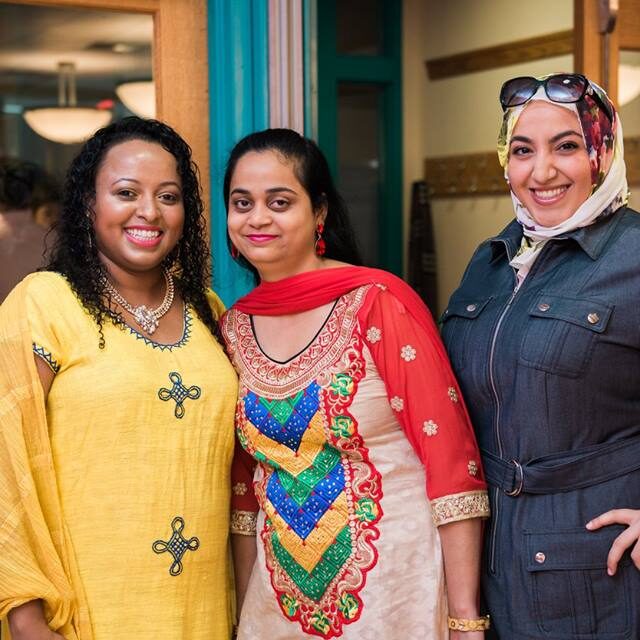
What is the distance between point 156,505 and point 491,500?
0.67 meters

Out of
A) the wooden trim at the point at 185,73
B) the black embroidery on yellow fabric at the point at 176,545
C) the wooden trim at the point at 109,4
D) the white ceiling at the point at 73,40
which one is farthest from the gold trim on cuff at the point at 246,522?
the wooden trim at the point at 109,4

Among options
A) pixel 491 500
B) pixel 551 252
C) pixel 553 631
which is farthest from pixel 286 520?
pixel 551 252

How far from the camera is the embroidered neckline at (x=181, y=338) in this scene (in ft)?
6.88

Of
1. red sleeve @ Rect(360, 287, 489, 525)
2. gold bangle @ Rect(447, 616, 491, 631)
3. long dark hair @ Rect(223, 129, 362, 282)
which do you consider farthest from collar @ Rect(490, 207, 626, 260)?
gold bangle @ Rect(447, 616, 491, 631)

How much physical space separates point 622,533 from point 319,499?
1.96 ft

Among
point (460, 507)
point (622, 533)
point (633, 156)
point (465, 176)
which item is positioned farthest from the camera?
point (465, 176)

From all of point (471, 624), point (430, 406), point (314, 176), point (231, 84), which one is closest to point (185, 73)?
point (231, 84)

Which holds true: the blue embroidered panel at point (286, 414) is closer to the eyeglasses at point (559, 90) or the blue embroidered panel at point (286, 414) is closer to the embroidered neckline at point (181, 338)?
the embroidered neckline at point (181, 338)

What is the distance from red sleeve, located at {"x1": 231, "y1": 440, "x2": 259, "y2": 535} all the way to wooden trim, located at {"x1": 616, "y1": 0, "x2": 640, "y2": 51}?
190cm

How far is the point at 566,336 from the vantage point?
6.26 feet

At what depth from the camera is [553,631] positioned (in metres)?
1.95

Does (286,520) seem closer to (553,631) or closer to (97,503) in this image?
(97,503)

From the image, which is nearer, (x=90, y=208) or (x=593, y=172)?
(x=593, y=172)

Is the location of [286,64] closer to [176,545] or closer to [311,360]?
[311,360]
